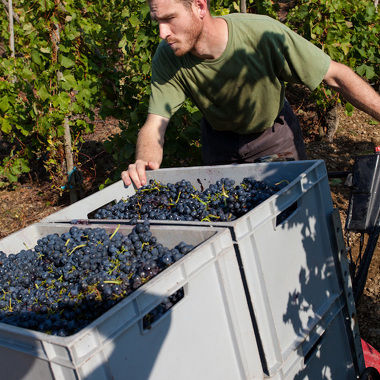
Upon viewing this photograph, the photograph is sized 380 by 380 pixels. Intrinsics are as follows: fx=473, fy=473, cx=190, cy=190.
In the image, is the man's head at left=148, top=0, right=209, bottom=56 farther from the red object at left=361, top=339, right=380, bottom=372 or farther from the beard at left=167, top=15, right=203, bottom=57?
the red object at left=361, top=339, right=380, bottom=372

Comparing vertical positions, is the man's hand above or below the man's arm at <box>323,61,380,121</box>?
below

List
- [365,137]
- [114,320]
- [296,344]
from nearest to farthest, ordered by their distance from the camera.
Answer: [114,320] → [296,344] → [365,137]

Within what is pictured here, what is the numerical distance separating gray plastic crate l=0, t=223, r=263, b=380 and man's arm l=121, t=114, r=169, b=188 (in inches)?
25.2

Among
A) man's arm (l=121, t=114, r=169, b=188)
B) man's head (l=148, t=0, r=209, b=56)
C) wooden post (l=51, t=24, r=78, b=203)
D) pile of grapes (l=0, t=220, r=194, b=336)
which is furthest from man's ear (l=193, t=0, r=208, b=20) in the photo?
wooden post (l=51, t=24, r=78, b=203)

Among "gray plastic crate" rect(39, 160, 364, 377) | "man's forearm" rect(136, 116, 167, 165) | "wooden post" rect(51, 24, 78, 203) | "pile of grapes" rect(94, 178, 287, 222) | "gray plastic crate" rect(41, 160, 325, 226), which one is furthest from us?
"wooden post" rect(51, 24, 78, 203)

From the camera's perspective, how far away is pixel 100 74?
431 centimetres

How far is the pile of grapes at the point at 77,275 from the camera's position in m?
1.27

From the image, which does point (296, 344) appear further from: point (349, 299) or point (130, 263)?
point (130, 263)

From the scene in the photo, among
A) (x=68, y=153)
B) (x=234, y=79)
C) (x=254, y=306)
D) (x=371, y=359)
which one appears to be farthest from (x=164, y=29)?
(x=68, y=153)

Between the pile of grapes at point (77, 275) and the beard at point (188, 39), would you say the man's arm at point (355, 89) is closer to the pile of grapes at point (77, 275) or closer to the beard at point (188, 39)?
the beard at point (188, 39)

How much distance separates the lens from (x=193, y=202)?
1.76 meters

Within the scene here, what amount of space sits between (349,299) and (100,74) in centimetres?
320

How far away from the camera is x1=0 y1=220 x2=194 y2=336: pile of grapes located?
1.27 meters

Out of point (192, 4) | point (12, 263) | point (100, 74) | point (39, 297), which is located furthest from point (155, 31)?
point (39, 297)
